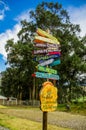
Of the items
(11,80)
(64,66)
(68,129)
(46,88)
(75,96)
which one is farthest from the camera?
(11,80)

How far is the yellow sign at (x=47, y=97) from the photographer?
9.88 m

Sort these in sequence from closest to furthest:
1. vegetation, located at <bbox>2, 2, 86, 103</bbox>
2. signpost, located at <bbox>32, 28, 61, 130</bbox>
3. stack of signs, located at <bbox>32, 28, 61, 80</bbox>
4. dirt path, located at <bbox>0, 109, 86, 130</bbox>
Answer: signpost, located at <bbox>32, 28, 61, 130</bbox> < stack of signs, located at <bbox>32, 28, 61, 80</bbox> < dirt path, located at <bbox>0, 109, 86, 130</bbox> < vegetation, located at <bbox>2, 2, 86, 103</bbox>

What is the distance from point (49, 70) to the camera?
10.5 meters

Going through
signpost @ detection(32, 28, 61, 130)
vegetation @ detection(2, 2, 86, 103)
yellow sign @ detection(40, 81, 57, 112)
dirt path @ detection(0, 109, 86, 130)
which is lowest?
dirt path @ detection(0, 109, 86, 130)

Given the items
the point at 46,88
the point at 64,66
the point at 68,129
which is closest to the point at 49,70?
the point at 46,88

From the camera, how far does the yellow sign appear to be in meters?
9.88

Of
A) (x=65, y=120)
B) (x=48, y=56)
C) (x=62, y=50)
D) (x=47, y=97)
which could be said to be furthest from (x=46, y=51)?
(x=62, y=50)

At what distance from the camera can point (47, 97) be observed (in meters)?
10.0

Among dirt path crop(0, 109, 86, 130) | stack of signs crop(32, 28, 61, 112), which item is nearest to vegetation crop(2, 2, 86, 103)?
dirt path crop(0, 109, 86, 130)

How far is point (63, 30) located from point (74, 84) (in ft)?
33.8

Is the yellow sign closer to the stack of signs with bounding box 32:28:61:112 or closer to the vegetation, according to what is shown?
the stack of signs with bounding box 32:28:61:112

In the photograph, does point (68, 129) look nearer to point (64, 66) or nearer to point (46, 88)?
point (46, 88)

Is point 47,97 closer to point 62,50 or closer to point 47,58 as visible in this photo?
point 47,58

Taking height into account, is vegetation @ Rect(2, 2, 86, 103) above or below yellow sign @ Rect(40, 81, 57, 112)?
above
